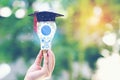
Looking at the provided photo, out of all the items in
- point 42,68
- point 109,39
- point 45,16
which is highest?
point 45,16

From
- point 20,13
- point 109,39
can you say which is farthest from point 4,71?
point 109,39

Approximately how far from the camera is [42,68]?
174 centimetres

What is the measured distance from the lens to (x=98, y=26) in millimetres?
1786

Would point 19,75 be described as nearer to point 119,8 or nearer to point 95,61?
point 95,61

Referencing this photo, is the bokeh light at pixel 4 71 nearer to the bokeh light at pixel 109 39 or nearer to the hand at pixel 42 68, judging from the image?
the hand at pixel 42 68

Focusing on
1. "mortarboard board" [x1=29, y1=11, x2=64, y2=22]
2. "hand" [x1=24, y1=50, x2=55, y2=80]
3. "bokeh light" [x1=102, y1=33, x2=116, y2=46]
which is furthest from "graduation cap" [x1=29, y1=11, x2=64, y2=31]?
"bokeh light" [x1=102, y1=33, x2=116, y2=46]

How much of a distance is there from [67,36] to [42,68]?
0.64ft

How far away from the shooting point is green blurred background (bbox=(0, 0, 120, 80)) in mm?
1755

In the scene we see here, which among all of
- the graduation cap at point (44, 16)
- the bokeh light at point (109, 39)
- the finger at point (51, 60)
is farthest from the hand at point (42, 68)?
the bokeh light at point (109, 39)

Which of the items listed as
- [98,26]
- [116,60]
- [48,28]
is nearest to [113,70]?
[116,60]

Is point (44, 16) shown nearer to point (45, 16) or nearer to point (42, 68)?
point (45, 16)

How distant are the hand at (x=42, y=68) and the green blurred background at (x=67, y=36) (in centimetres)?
2

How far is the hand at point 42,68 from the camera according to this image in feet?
5.66

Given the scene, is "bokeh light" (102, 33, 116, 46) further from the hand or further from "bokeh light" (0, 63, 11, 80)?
"bokeh light" (0, 63, 11, 80)
